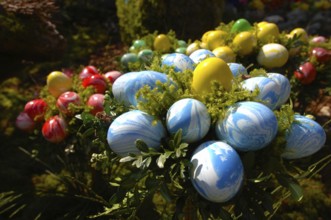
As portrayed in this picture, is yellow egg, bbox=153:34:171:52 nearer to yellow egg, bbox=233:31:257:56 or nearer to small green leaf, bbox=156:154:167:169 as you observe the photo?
yellow egg, bbox=233:31:257:56

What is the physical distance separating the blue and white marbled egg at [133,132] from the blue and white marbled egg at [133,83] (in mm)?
130

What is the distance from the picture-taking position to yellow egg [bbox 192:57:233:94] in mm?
1342

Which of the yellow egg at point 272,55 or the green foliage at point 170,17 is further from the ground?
the yellow egg at point 272,55

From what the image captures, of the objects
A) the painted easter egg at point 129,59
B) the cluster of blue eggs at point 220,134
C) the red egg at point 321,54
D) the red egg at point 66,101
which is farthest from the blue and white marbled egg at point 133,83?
the red egg at point 321,54

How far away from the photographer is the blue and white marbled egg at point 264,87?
4.57ft

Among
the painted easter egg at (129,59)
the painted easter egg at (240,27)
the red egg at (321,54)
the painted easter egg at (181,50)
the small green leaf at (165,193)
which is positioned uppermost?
the painted easter egg at (240,27)

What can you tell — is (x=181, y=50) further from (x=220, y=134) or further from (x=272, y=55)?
(x=220, y=134)

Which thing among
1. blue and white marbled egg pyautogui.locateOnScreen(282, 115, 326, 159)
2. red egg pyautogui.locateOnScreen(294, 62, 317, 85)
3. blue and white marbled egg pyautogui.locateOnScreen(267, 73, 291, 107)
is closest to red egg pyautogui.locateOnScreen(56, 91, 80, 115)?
blue and white marbled egg pyautogui.locateOnScreen(267, 73, 291, 107)

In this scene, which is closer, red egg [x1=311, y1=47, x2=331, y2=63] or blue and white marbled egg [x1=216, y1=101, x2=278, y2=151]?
blue and white marbled egg [x1=216, y1=101, x2=278, y2=151]

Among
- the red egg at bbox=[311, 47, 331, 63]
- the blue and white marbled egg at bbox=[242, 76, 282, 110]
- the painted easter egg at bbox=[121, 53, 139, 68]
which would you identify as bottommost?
the red egg at bbox=[311, 47, 331, 63]

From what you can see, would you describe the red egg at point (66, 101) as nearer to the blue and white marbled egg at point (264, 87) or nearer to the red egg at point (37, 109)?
the red egg at point (37, 109)

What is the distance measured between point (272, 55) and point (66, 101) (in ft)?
4.09

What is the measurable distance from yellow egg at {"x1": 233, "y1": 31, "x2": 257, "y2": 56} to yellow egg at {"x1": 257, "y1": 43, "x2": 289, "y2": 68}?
7cm

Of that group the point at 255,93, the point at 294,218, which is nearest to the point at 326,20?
the point at 294,218
